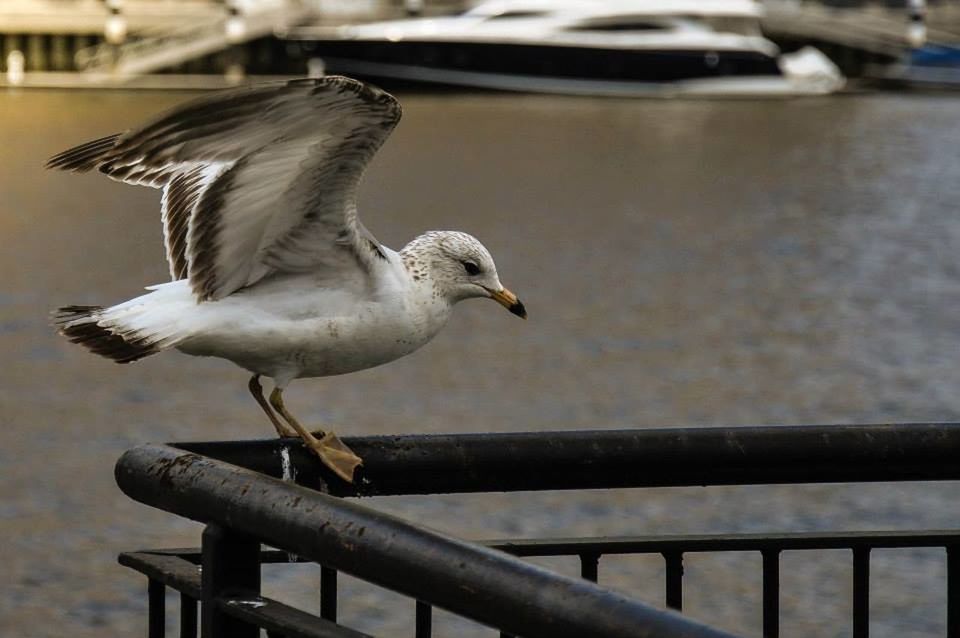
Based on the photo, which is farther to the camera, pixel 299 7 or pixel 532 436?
pixel 299 7

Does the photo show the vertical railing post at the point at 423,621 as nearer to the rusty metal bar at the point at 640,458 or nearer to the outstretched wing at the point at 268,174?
the rusty metal bar at the point at 640,458

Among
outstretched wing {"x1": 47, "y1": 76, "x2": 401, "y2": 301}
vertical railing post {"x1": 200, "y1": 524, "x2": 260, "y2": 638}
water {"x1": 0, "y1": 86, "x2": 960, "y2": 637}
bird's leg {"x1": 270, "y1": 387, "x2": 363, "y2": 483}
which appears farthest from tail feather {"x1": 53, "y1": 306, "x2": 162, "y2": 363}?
water {"x1": 0, "y1": 86, "x2": 960, "y2": 637}

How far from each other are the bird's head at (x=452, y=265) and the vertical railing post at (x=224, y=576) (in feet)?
5.01

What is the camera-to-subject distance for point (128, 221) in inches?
878

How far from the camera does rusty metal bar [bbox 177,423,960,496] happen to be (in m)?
2.47

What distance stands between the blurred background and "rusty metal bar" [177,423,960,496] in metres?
0.78

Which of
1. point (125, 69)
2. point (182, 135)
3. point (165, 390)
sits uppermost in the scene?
point (182, 135)

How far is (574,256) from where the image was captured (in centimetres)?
2012

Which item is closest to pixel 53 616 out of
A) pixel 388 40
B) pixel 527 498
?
pixel 527 498

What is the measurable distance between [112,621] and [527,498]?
2540 mm

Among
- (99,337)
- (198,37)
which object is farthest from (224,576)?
(198,37)

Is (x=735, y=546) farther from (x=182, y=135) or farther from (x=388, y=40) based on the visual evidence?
(x=388, y=40)

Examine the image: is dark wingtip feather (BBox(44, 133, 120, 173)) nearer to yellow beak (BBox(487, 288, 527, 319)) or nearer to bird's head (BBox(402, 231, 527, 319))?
bird's head (BBox(402, 231, 527, 319))

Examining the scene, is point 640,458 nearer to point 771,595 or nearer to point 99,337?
point 771,595
